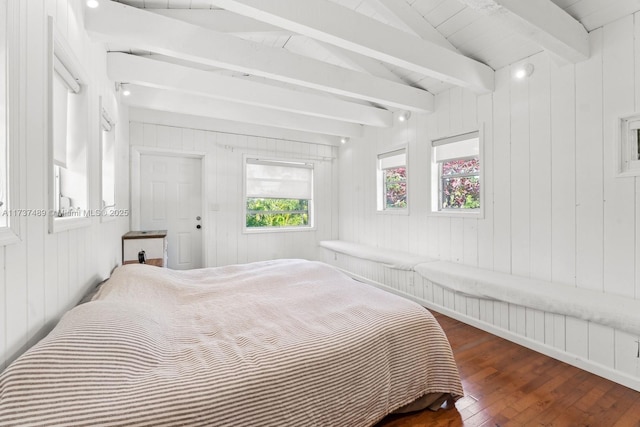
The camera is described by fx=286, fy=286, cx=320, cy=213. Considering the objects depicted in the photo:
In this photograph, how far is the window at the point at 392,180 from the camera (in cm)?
421

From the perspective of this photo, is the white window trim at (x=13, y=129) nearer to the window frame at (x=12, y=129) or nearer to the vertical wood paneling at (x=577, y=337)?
the window frame at (x=12, y=129)

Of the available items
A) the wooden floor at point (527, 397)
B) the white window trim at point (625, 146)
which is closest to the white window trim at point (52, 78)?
the wooden floor at point (527, 397)

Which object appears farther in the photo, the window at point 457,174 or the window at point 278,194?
the window at point 278,194

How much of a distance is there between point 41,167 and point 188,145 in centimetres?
320

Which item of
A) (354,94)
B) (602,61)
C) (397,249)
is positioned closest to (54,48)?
(354,94)

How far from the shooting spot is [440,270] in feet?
10.1

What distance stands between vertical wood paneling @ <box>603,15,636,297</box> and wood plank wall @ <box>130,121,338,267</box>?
12.4ft

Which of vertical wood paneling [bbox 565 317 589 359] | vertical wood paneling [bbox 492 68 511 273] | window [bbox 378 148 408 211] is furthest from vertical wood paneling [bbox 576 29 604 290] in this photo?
window [bbox 378 148 408 211]

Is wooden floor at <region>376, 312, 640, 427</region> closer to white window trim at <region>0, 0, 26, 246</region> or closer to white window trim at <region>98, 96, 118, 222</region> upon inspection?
white window trim at <region>0, 0, 26, 246</region>

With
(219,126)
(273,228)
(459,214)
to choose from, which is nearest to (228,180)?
(219,126)

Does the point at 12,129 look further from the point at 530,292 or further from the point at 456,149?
Answer: the point at 456,149

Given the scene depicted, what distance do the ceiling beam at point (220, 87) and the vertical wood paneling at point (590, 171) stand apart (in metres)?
2.29

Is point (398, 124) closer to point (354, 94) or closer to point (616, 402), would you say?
point (354, 94)

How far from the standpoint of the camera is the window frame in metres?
0.96
